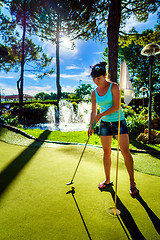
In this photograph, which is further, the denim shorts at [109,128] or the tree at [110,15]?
the tree at [110,15]

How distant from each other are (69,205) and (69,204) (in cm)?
2

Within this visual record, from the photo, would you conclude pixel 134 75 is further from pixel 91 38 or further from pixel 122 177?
pixel 122 177

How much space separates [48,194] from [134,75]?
1100 inches

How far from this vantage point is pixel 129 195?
2.17 metres

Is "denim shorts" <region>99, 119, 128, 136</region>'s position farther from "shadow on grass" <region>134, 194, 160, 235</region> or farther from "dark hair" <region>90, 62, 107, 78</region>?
"shadow on grass" <region>134, 194, 160, 235</region>

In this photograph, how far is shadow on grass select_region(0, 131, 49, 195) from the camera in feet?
8.22

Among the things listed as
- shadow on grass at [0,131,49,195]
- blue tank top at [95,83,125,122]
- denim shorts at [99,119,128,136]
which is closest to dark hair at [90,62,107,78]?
blue tank top at [95,83,125,122]

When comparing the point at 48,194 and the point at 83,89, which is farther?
the point at 83,89

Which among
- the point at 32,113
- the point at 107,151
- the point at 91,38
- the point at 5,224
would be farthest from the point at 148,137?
the point at 32,113

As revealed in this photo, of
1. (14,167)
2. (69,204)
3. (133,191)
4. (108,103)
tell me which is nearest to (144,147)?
(133,191)

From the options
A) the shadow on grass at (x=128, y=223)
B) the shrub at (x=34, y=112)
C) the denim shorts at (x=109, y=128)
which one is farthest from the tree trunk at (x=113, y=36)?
the shrub at (x=34, y=112)

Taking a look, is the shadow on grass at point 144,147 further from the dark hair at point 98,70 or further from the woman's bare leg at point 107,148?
the dark hair at point 98,70

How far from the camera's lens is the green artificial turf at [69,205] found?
152 centimetres

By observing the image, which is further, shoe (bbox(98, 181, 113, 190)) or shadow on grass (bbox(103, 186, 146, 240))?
shoe (bbox(98, 181, 113, 190))
